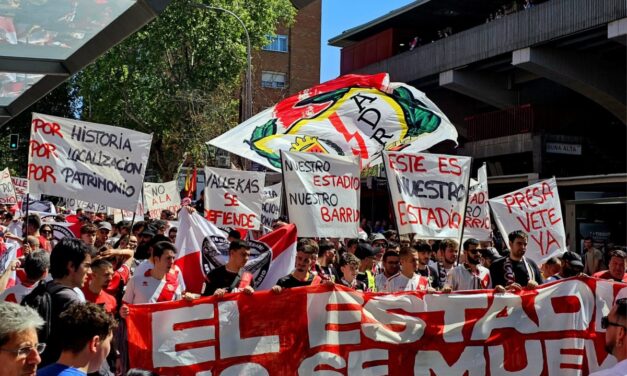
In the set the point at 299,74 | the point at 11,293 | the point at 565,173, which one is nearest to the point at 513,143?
the point at 565,173

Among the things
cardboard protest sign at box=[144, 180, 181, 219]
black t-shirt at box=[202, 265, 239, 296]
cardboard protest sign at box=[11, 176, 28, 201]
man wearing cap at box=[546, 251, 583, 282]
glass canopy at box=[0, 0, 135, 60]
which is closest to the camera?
black t-shirt at box=[202, 265, 239, 296]

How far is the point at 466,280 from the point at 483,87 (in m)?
21.1

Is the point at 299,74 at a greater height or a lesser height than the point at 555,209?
greater

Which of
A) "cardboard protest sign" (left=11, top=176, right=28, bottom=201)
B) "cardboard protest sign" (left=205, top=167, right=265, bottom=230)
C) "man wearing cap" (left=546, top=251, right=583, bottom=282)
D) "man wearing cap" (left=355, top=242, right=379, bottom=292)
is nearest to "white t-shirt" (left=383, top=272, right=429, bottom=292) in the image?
"man wearing cap" (left=355, top=242, right=379, bottom=292)

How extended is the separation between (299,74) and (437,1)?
71.8ft

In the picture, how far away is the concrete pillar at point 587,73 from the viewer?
24.2m

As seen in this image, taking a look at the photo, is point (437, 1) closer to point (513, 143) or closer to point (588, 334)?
point (513, 143)

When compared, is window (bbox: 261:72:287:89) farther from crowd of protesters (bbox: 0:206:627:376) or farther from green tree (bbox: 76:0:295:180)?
crowd of protesters (bbox: 0:206:627:376)

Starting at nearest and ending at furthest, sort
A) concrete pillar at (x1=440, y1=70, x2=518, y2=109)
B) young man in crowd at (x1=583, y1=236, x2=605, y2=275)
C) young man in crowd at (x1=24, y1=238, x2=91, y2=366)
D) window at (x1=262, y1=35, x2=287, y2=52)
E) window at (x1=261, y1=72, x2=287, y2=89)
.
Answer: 1. young man in crowd at (x1=24, y1=238, x2=91, y2=366)
2. young man in crowd at (x1=583, y1=236, x2=605, y2=275)
3. concrete pillar at (x1=440, y1=70, x2=518, y2=109)
4. window at (x1=261, y1=72, x2=287, y2=89)
5. window at (x1=262, y1=35, x2=287, y2=52)

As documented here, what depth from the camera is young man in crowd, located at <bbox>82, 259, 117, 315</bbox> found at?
21.0 feet

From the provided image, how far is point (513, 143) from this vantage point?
26797mm

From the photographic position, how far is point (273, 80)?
51.0 metres

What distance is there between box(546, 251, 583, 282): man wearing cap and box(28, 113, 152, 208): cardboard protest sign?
15.9 feet

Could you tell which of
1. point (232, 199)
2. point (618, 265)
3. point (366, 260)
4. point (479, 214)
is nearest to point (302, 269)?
point (366, 260)
